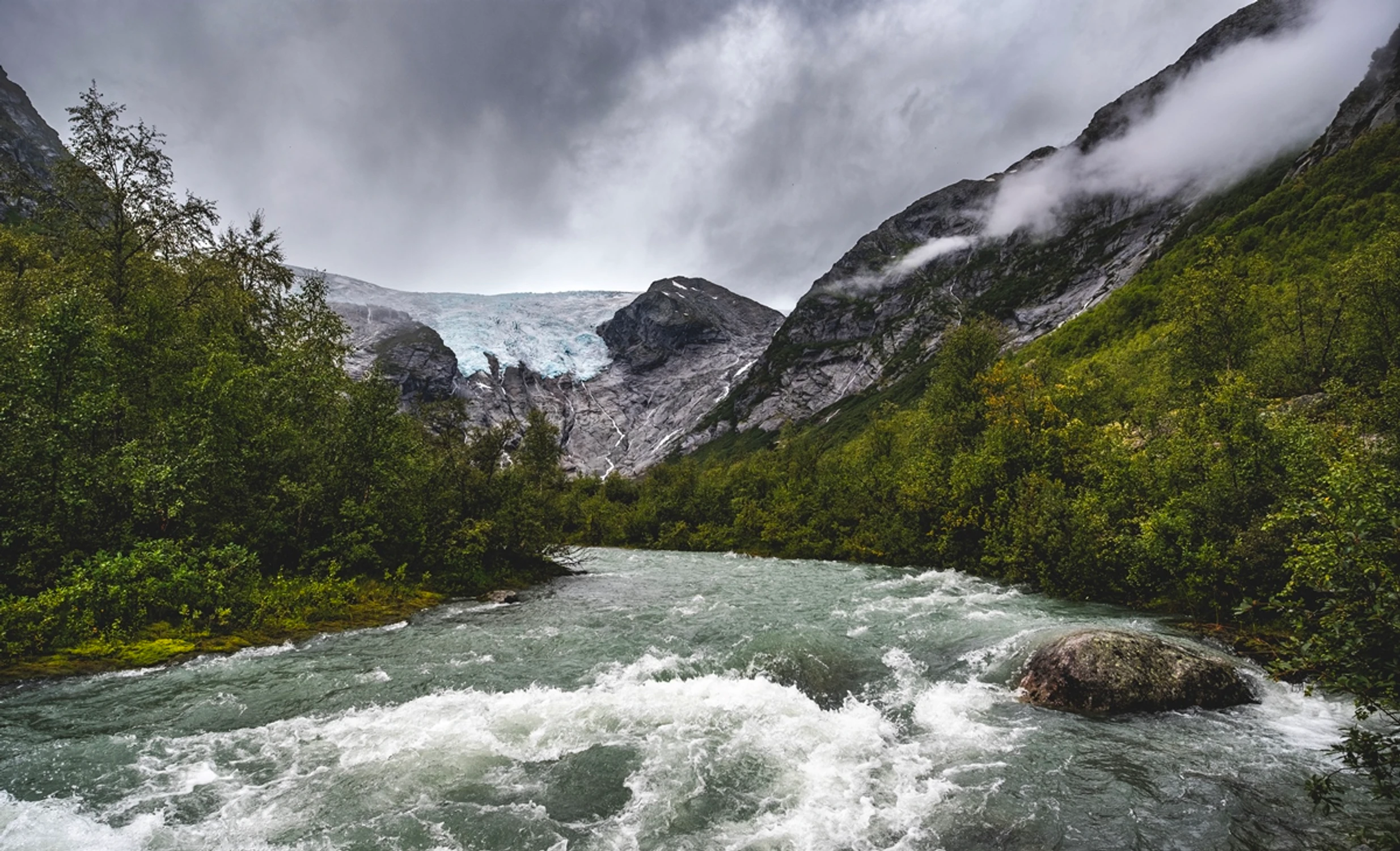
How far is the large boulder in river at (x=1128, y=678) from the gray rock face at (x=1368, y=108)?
13030 centimetres

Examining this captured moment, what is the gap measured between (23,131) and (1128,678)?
669ft

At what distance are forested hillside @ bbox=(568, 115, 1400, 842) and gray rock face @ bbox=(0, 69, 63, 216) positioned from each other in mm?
141943

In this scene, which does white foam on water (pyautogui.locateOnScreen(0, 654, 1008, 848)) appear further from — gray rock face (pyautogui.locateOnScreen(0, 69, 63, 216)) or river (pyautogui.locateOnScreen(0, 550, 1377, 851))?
gray rock face (pyautogui.locateOnScreen(0, 69, 63, 216))

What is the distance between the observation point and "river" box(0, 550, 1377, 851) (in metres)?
7.64

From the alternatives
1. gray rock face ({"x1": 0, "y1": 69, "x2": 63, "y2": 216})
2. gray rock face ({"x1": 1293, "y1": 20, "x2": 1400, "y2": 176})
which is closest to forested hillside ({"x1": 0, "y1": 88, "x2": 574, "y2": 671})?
gray rock face ({"x1": 0, "y1": 69, "x2": 63, "y2": 216})

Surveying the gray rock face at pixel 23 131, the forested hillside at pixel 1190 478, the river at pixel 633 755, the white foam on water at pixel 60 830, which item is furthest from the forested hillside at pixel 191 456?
the gray rock face at pixel 23 131

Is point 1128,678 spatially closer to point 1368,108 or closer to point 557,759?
point 557,759

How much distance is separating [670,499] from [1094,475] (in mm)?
51801

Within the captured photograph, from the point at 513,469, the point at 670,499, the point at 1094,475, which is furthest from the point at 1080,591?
the point at 670,499

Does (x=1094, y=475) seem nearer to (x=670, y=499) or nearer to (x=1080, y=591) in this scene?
(x=1080, y=591)

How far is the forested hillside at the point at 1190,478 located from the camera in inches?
281

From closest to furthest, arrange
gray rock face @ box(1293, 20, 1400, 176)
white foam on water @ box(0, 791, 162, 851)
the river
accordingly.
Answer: white foam on water @ box(0, 791, 162, 851)
the river
gray rock face @ box(1293, 20, 1400, 176)

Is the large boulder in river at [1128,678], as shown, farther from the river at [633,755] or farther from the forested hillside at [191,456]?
the forested hillside at [191,456]

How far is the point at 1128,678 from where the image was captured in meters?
11.7
